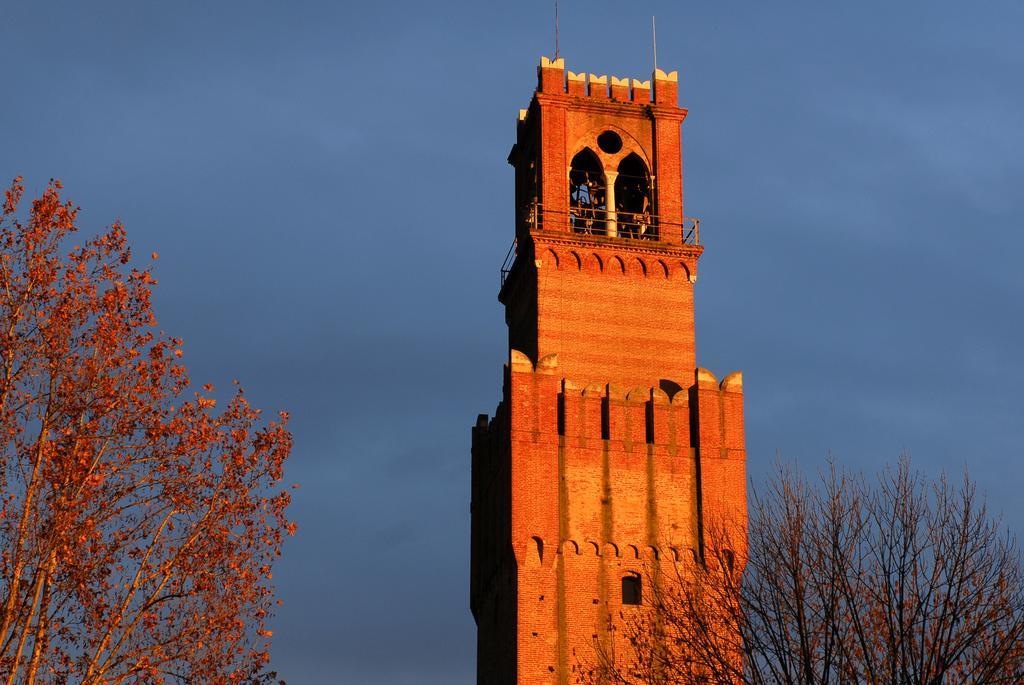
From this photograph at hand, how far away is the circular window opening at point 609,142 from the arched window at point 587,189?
57cm

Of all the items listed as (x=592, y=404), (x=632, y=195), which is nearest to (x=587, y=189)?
(x=632, y=195)

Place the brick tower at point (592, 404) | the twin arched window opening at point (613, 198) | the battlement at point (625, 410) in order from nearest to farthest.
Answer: the brick tower at point (592, 404)
the battlement at point (625, 410)
the twin arched window opening at point (613, 198)

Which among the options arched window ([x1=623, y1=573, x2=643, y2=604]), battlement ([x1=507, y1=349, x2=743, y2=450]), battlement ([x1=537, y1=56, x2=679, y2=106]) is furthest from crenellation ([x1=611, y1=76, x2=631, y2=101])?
arched window ([x1=623, y1=573, x2=643, y2=604])

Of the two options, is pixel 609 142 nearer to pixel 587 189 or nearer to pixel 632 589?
pixel 587 189

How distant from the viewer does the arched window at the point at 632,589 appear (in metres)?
43.3

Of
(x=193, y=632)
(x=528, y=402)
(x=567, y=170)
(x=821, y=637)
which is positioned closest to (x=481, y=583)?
(x=528, y=402)

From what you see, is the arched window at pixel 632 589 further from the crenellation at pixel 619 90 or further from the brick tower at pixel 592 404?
the crenellation at pixel 619 90

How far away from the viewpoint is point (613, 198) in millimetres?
50312

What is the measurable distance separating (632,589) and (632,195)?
584 inches

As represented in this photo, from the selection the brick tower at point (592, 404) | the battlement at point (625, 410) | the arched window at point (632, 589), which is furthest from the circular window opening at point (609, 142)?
the arched window at point (632, 589)

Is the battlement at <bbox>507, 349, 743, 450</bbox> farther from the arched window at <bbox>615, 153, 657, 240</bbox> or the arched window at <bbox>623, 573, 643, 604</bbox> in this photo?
the arched window at <bbox>615, 153, 657, 240</bbox>

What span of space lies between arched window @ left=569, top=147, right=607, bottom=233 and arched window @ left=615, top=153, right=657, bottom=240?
61 centimetres

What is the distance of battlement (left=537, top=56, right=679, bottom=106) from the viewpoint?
50.6 m

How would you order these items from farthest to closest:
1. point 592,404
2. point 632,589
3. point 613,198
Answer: point 613,198 < point 592,404 < point 632,589
